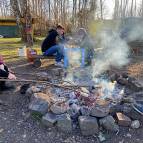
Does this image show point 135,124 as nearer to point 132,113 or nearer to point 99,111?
point 132,113

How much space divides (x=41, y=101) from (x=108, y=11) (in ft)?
100

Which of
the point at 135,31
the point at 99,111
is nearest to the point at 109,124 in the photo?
the point at 99,111

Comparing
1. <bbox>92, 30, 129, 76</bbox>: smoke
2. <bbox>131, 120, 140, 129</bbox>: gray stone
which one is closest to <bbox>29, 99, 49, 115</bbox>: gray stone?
<bbox>131, 120, 140, 129</bbox>: gray stone

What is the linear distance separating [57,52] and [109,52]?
2.67m

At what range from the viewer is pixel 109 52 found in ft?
31.9

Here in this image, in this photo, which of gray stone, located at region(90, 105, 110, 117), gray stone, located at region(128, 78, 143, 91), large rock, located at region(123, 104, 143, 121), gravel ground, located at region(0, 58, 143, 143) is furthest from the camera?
gray stone, located at region(128, 78, 143, 91)

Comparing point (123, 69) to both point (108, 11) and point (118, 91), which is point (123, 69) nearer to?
point (118, 91)

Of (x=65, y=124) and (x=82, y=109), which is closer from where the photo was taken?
(x=65, y=124)

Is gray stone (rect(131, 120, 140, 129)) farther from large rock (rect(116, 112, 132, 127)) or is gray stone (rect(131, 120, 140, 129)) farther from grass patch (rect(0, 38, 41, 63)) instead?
grass patch (rect(0, 38, 41, 63))

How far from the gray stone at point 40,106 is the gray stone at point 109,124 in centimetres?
91

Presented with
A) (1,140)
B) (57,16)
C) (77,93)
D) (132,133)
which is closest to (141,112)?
(132,133)

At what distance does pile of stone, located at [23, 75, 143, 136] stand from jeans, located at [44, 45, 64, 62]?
120 inches

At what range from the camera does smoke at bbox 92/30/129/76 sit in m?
7.76

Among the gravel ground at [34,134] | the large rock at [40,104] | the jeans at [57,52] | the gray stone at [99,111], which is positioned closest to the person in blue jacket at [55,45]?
the jeans at [57,52]
